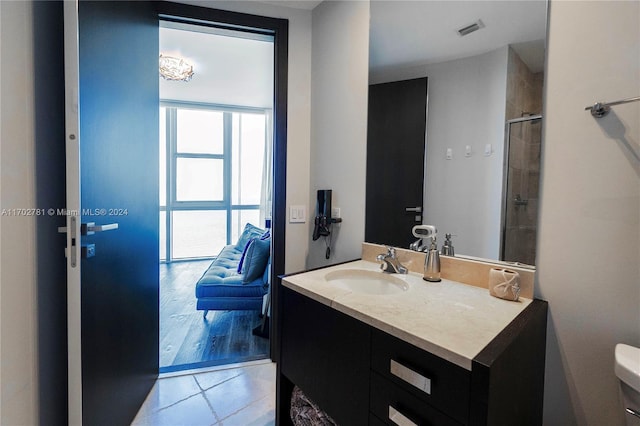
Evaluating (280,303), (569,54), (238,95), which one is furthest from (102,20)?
(238,95)

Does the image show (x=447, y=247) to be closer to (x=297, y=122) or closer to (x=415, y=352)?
(x=415, y=352)

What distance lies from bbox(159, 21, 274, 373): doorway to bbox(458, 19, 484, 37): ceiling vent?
49.2 inches

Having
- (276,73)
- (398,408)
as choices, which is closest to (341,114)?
(276,73)

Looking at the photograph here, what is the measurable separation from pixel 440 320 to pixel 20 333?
129 cm

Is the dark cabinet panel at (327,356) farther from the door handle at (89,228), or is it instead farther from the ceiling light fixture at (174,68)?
the ceiling light fixture at (174,68)

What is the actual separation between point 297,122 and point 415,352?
1.58m

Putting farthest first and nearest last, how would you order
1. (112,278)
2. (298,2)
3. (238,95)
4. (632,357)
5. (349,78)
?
(238,95), (298,2), (349,78), (112,278), (632,357)

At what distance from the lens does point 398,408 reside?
2.66 ft

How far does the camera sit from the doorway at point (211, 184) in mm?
2465

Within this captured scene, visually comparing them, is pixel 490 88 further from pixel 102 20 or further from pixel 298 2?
pixel 102 20

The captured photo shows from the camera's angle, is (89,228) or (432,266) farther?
(432,266)

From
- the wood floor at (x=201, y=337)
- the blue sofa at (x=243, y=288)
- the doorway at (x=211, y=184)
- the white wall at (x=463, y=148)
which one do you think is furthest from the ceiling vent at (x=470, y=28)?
the wood floor at (x=201, y=337)

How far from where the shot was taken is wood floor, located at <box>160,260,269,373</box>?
6.97 ft

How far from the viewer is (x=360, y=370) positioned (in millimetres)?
922
